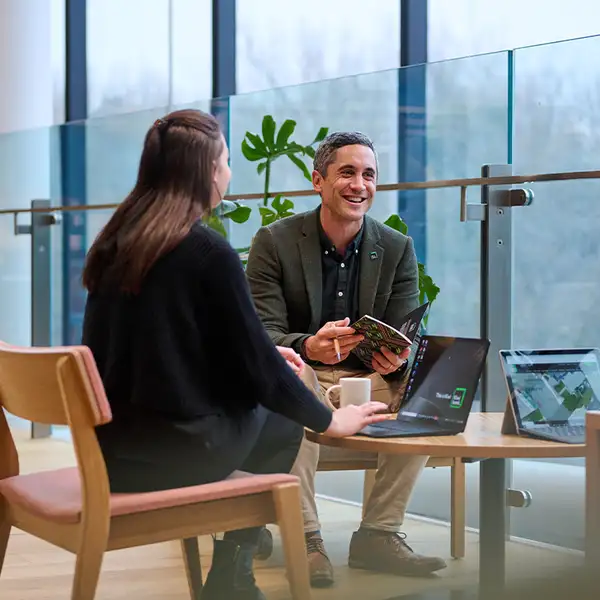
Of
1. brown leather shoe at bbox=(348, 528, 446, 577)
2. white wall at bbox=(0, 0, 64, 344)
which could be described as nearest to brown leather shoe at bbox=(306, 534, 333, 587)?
brown leather shoe at bbox=(348, 528, 446, 577)

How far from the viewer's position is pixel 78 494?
7.05ft

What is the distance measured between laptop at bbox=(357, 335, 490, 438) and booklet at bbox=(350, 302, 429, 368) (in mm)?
38

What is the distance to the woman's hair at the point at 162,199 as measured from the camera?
2113 mm

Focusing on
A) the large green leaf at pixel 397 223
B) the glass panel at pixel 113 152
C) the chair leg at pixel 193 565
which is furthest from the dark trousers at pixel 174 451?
the glass panel at pixel 113 152

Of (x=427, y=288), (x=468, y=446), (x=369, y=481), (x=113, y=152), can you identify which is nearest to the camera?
(x=468, y=446)

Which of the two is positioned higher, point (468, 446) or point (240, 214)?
point (240, 214)

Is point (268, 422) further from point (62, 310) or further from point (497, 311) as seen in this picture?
point (62, 310)

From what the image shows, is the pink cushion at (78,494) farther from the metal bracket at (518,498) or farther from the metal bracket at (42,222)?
the metal bracket at (42,222)

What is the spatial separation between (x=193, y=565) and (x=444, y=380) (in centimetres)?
70

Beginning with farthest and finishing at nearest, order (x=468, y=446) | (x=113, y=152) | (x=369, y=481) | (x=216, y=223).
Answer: (x=113, y=152) < (x=216, y=223) < (x=369, y=481) < (x=468, y=446)

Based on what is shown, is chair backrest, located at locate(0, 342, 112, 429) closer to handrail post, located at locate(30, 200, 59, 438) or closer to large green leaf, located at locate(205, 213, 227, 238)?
large green leaf, located at locate(205, 213, 227, 238)

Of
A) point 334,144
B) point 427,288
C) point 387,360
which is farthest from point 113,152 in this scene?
point 387,360

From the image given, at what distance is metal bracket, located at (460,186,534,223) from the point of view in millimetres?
3359

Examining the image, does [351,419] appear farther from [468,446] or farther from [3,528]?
[3,528]
